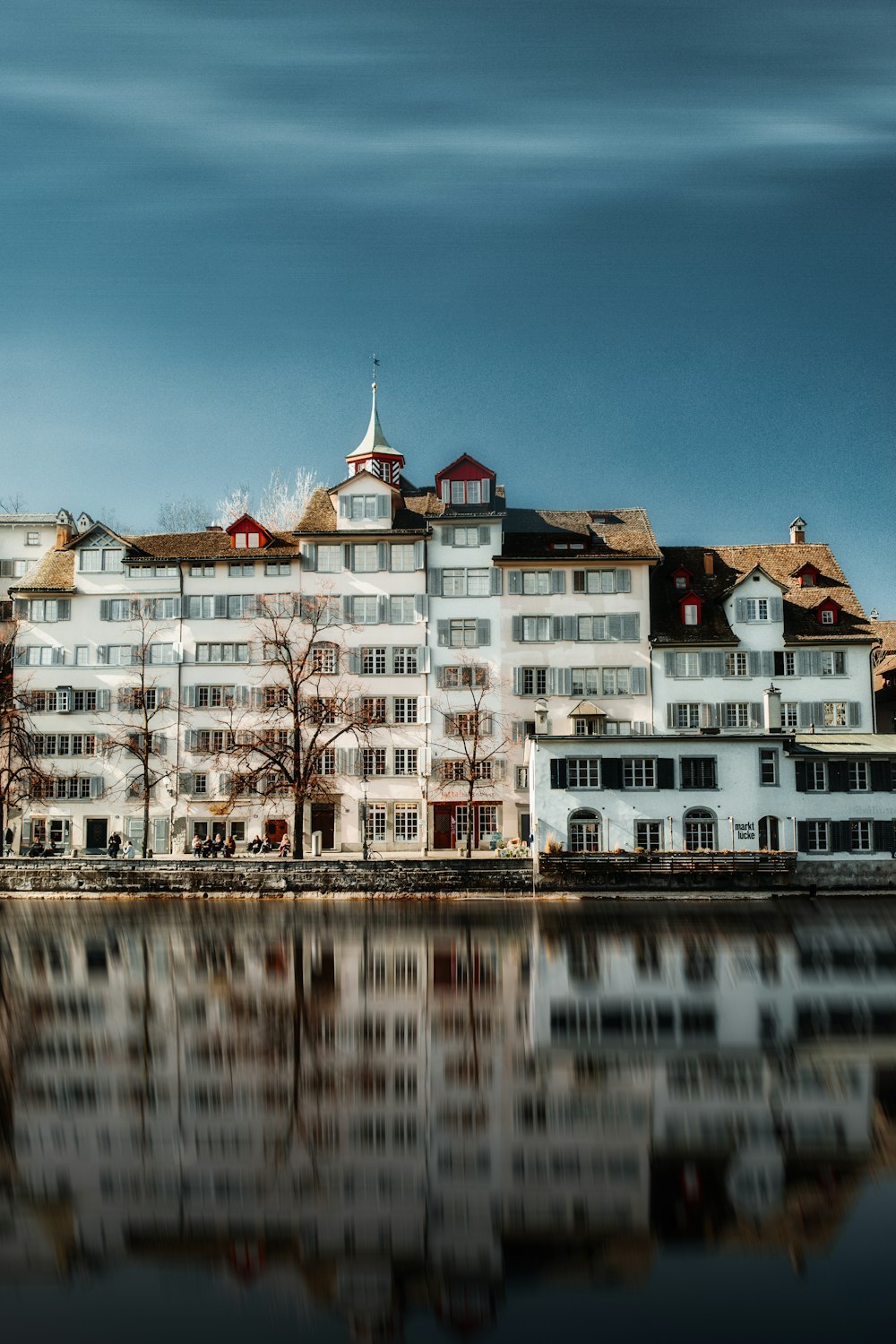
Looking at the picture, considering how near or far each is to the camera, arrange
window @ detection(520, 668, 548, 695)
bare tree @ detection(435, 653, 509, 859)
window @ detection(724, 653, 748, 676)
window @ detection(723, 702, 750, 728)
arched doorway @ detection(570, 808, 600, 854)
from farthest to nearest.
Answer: window @ detection(520, 668, 548, 695) < window @ detection(724, 653, 748, 676) < window @ detection(723, 702, 750, 728) < bare tree @ detection(435, 653, 509, 859) < arched doorway @ detection(570, 808, 600, 854)

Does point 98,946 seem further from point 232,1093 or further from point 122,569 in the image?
point 122,569

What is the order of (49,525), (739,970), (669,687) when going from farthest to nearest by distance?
(49,525), (669,687), (739,970)

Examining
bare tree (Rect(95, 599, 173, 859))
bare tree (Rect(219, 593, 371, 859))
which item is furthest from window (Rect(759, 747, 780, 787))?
bare tree (Rect(95, 599, 173, 859))

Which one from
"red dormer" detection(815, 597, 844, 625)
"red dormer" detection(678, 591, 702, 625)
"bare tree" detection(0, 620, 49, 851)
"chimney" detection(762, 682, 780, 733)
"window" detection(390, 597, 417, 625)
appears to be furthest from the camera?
"window" detection(390, 597, 417, 625)

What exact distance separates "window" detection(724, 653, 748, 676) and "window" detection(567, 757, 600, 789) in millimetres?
11911

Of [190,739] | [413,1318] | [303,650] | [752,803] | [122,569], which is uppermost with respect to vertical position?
[122,569]

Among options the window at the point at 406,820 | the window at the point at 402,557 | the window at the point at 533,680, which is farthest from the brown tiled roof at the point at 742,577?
the window at the point at 406,820

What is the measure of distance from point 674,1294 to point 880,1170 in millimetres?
4720

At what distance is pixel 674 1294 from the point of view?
12195mm

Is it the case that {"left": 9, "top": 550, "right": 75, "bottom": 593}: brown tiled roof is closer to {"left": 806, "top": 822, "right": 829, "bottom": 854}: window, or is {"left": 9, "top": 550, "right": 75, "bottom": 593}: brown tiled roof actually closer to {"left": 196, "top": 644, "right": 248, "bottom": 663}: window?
{"left": 196, "top": 644, "right": 248, "bottom": 663}: window

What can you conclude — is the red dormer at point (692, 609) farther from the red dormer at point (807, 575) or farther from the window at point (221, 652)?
the window at point (221, 652)

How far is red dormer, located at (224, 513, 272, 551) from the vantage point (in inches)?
2601

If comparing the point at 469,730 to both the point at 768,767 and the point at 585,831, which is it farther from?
the point at 768,767

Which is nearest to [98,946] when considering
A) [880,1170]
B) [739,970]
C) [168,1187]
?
[739,970]
